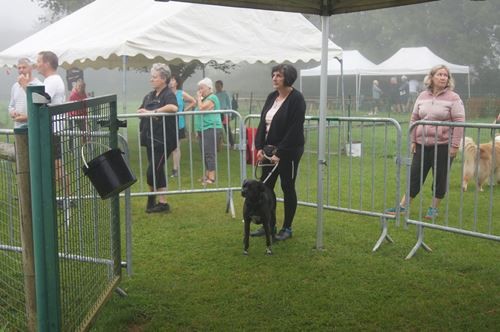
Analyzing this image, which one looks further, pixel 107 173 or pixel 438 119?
pixel 438 119

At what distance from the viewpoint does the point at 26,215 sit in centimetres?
281

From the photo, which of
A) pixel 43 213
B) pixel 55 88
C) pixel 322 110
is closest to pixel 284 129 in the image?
pixel 322 110

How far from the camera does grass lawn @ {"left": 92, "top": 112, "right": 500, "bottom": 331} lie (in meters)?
3.69

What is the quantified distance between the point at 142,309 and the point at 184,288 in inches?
20.5

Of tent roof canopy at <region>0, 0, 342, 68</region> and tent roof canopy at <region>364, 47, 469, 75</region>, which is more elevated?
tent roof canopy at <region>364, 47, 469, 75</region>

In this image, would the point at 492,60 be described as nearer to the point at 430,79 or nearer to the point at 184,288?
the point at 430,79

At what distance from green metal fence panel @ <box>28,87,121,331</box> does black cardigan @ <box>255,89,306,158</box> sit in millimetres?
2018

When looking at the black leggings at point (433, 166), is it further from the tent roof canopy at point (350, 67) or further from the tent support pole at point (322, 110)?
the tent roof canopy at point (350, 67)

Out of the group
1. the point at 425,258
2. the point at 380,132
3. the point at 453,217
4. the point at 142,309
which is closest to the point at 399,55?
the point at 380,132

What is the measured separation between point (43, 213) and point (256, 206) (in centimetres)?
284

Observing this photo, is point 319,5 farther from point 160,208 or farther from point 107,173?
point 160,208

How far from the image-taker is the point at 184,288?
14.1 feet

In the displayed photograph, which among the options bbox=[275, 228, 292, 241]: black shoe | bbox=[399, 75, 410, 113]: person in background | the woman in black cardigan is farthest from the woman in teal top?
bbox=[399, 75, 410, 113]: person in background

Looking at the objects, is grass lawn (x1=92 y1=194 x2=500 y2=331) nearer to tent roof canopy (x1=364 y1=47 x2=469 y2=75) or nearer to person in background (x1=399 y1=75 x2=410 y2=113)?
tent roof canopy (x1=364 y1=47 x2=469 y2=75)
